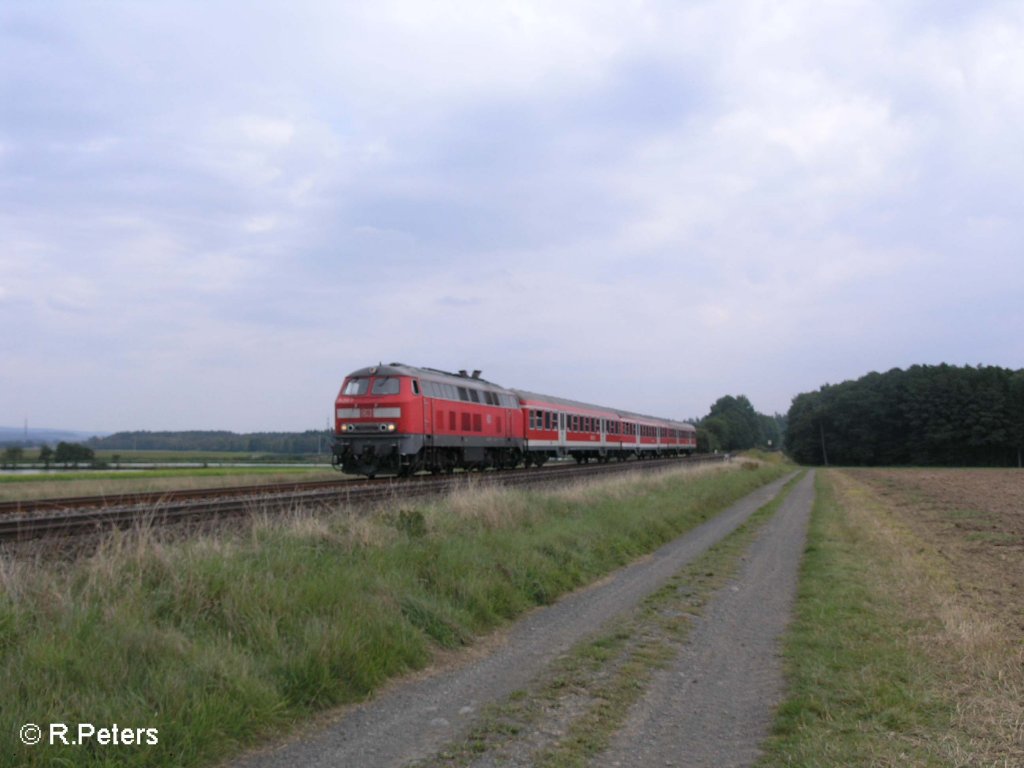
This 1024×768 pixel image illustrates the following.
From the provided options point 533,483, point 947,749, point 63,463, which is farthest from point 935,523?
point 63,463

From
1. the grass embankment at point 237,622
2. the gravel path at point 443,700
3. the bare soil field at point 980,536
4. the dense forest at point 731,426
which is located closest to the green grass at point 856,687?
the bare soil field at point 980,536

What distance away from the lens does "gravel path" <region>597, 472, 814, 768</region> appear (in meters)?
5.31

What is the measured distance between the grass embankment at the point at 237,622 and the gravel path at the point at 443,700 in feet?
0.85

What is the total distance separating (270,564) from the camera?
8453 mm

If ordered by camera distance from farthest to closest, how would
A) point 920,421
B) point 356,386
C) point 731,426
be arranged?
point 731,426
point 920,421
point 356,386

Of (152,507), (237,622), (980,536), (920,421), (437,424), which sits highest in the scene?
(920,421)

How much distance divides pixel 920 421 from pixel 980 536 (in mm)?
92054

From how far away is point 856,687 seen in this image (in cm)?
659

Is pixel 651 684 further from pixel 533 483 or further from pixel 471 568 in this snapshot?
pixel 533 483

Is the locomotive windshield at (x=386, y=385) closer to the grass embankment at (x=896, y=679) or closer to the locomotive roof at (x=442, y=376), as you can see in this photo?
the locomotive roof at (x=442, y=376)

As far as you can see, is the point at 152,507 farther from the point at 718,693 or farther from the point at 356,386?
the point at 718,693

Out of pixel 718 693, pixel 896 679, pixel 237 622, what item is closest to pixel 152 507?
pixel 237 622

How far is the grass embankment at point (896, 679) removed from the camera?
17.0 feet

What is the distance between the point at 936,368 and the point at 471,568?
117048 mm
